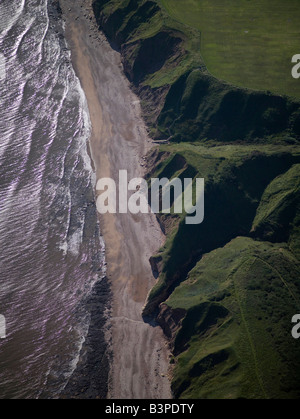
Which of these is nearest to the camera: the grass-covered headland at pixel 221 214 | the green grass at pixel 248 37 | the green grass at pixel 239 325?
the green grass at pixel 239 325

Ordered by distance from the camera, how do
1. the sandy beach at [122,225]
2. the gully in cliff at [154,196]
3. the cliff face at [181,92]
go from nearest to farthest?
the sandy beach at [122,225] < the gully in cliff at [154,196] < the cliff face at [181,92]

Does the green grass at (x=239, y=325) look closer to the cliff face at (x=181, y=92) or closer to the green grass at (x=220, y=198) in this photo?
the green grass at (x=220, y=198)

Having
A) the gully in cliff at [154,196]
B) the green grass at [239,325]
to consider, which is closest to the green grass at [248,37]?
the gully in cliff at [154,196]

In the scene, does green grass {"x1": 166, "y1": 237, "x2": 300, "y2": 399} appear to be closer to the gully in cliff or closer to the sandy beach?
the sandy beach

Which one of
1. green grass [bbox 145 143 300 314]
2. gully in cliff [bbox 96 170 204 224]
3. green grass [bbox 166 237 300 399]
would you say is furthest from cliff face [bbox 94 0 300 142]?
green grass [bbox 166 237 300 399]

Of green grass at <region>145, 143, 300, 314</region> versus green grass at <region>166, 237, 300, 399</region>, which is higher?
green grass at <region>145, 143, 300, 314</region>

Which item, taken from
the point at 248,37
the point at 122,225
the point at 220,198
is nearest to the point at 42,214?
the point at 122,225

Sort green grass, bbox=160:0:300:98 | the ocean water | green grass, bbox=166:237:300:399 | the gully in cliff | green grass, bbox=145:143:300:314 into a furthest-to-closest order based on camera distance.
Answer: green grass, bbox=160:0:300:98 → the gully in cliff → green grass, bbox=145:143:300:314 → the ocean water → green grass, bbox=166:237:300:399
